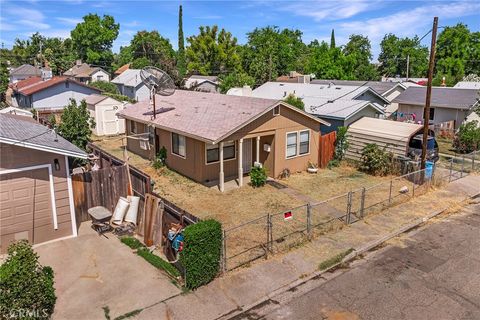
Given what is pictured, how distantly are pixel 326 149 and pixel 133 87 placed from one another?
37141 millimetres

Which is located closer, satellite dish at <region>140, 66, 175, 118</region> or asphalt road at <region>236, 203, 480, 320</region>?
asphalt road at <region>236, 203, 480, 320</region>

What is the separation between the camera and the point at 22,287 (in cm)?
800

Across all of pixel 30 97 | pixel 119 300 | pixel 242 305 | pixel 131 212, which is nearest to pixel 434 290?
pixel 242 305

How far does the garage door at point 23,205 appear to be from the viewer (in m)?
11.5

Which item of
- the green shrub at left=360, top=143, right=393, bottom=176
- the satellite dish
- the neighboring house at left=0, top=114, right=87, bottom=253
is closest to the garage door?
the neighboring house at left=0, top=114, right=87, bottom=253

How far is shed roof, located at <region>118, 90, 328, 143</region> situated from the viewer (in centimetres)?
1753

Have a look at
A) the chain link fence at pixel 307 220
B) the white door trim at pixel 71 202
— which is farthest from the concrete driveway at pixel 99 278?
the chain link fence at pixel 307 220

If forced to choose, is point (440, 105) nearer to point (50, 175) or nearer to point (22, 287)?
point (50, 175)

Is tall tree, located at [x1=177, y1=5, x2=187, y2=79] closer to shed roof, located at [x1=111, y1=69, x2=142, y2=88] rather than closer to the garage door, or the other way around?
shed roof, located at [x1=111, y1=69, x2=142, y2=88]

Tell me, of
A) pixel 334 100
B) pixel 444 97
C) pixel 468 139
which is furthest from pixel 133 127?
pixel 444 97

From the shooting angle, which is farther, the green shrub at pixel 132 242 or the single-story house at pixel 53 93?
the single-story house at pixel 53 93

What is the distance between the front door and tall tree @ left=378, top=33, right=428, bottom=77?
223 ft

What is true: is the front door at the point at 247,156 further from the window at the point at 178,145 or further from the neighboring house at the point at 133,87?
the neighboring house at the point at 133,87

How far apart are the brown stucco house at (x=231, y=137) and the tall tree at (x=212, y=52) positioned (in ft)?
147
